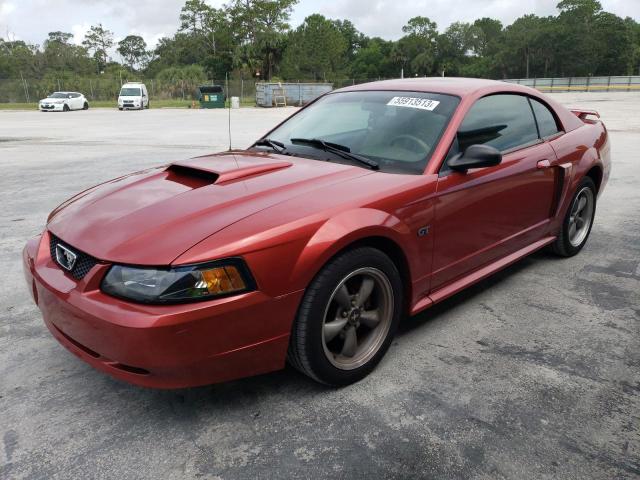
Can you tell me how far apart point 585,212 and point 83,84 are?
171ft

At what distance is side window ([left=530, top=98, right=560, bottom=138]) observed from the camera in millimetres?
3865

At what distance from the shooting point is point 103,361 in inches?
84.4

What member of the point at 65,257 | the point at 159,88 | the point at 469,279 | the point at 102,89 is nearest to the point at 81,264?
the point at 65,257

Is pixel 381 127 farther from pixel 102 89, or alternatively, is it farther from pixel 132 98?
pixel 102 89

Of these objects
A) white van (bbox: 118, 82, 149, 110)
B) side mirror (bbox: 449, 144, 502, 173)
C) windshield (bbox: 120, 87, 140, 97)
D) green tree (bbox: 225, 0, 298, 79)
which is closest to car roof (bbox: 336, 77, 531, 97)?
side mirror (bbox: 449, 144, 502, 173)

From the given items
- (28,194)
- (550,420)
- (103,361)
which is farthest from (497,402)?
(28,194)

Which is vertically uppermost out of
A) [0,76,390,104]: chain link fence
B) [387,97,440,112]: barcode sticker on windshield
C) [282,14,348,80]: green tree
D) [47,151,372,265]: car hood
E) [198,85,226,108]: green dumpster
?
[282,14,348,80]: green tree

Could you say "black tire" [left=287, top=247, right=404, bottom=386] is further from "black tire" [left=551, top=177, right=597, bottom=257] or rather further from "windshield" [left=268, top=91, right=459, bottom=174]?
"black tire" [left=551, top=177, right=597, bottom=257]

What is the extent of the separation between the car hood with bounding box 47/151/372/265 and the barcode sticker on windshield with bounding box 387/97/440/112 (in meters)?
0.67

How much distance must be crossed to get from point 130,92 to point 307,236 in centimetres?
3646

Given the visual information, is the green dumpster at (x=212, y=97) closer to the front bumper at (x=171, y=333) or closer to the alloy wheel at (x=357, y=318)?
the alloy wheel at (x=357, y=318)

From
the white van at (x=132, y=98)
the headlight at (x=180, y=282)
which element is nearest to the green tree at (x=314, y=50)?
the white van at (x=132, y=98)

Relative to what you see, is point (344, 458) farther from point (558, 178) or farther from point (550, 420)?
point (558, 178)

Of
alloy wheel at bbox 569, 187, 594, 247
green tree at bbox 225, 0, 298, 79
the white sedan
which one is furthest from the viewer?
green tree at bbox 225, 0, 298, 79
